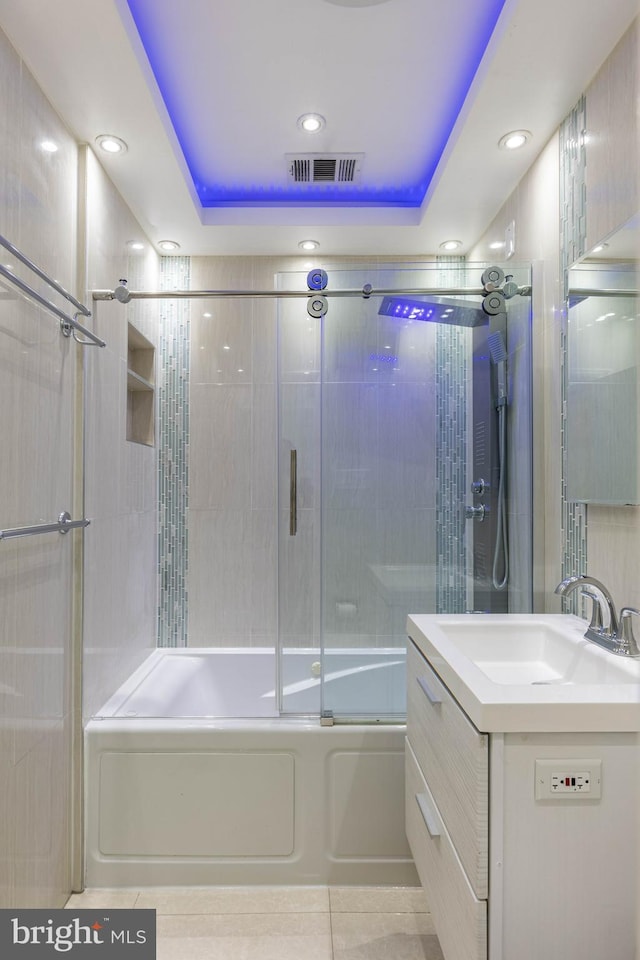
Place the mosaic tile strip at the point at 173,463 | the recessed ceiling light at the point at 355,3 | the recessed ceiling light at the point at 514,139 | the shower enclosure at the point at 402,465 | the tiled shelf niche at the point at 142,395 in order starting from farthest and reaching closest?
the mosaic tile strip at the point at 173,463
the tiled shelf niche at the point at 142,395
the shower enclosure at the point at 402,465
the recessed ceiling light at the point at 514,139
the recessed ceiling light at the point at 355,3

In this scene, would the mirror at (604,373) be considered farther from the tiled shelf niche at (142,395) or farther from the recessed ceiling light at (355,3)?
the tiled shelf niche at (142,395)

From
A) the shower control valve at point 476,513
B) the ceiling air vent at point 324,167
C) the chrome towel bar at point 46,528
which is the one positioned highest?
the ceiling air vent at point 324,167

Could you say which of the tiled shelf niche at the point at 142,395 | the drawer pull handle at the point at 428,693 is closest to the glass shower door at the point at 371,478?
the drawer pull handle at the point at 428,693

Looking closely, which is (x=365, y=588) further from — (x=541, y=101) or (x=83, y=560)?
(x=541, y=101)

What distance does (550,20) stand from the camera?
1442 millimetres

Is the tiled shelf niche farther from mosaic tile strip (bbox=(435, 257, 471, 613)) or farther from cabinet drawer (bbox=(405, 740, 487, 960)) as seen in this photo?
cabinet drawer (bbox=(405, 740, 487, 960))

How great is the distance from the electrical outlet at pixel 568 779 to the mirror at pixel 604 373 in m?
0.64

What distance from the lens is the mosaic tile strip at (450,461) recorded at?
2.04 m

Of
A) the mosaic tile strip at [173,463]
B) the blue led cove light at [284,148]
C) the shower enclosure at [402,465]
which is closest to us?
the blue led cove light at [284,148]

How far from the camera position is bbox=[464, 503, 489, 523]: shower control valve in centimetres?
206

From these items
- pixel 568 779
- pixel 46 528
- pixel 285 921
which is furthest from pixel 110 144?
pixel 285 921

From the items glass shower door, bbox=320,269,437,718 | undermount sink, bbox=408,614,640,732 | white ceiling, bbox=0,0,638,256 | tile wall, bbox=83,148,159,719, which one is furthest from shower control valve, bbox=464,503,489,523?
tile wall, bbox=83,148,159,719

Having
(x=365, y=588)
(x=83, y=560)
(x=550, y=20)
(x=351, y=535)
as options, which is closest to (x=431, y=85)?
(x=550, y=20)

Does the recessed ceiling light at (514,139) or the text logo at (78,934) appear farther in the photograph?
the recessed ceiling light at (514,139)
